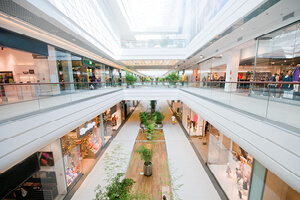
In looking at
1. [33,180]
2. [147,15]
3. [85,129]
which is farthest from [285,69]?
[147,15]

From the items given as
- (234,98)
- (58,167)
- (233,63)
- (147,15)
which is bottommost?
(58,167)

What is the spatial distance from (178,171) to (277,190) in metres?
3.85

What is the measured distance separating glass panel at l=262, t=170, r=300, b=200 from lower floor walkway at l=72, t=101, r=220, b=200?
2204 millimetres

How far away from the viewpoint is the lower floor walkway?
4996mm

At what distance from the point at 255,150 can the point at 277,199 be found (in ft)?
4.32

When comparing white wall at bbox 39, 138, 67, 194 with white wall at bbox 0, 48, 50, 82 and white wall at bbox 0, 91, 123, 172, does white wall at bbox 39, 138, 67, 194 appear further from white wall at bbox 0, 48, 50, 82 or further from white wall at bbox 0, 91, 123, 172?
white wall at bbox 0, 48, 50, 82

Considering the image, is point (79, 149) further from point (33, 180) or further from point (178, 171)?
point (178, 171)

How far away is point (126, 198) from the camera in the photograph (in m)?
3.18

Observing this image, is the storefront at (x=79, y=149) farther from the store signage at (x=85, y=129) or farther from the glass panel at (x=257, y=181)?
the glass panel at (x=257, y=181)

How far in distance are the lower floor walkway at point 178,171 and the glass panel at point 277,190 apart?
220cm

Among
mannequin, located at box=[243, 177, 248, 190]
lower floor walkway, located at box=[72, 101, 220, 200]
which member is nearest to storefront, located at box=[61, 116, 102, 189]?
lower floor walkway, located at box=[72, 101, 220, 200]

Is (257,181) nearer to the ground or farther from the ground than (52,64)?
nearer to the ground

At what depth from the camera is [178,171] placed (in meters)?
6.14

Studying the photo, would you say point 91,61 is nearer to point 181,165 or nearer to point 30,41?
point 30,41
